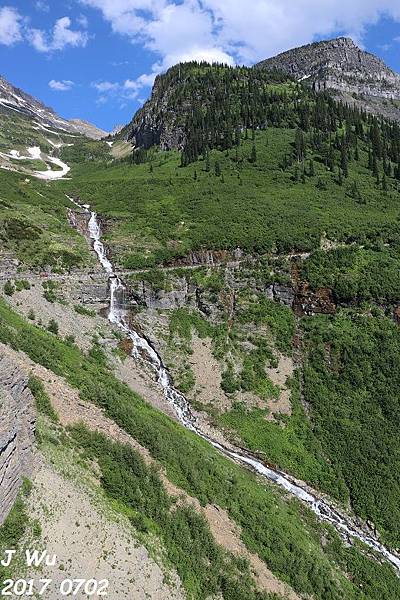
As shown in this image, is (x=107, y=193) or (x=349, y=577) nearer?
(x=349, y=577)

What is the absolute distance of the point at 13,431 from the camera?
19984mm

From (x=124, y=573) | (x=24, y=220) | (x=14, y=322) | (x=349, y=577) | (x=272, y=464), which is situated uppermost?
(x=24, y=220)

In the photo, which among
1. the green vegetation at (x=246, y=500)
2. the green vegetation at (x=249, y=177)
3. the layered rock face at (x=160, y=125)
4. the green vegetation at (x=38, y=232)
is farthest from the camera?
the layered rock face at (x=160, y=125)

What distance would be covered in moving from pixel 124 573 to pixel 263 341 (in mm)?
34088

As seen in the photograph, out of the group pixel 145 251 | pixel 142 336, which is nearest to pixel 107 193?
pixel 145 251

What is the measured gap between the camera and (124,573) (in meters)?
19.2

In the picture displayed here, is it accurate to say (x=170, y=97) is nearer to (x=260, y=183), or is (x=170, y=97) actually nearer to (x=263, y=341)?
(x=260, y=183)

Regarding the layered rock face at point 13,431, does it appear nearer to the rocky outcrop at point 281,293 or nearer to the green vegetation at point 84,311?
the green vegetation at point 84,311

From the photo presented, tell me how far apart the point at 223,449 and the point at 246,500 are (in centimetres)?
922

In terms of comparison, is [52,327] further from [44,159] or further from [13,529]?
[44,159]

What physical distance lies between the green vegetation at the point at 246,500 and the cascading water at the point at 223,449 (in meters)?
1.69

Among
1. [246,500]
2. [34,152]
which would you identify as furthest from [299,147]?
[34,152]

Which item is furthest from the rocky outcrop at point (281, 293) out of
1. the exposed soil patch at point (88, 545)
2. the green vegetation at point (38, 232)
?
the exposed soil patch at point (88, 545)

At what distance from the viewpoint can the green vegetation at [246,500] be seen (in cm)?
2600
